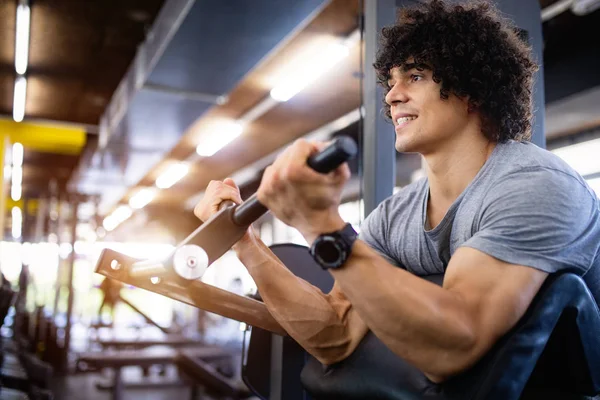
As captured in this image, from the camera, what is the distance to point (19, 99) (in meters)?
6.70

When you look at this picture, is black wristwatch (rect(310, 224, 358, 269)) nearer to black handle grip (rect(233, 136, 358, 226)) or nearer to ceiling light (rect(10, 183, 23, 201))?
black handle grip (rect(233, 136, 358, 226))

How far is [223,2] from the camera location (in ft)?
9.65

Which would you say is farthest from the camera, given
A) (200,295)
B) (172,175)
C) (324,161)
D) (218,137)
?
(172,175)

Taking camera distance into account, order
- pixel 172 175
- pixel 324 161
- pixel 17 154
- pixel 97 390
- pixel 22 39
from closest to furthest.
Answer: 1. pixel 324 161
2. pixel 22 39
3. pixel 97 390
4. pixel 17 154
5. pixel 172 175

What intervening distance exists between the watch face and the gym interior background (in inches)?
21.6

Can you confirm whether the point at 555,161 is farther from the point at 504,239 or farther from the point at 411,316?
the point at 411,316

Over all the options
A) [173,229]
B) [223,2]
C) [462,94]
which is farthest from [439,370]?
[173,229]

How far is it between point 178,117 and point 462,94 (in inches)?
169

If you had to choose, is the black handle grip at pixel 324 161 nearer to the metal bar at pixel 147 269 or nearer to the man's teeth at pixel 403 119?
the metal bar at pixel 147 269

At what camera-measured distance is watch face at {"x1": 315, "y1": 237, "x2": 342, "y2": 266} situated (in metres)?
0.79

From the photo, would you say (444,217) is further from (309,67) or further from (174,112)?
(174,112)

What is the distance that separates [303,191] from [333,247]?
116 millimetres

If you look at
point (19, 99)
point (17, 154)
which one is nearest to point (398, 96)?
point (19, 99)

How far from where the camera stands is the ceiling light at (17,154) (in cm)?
799
